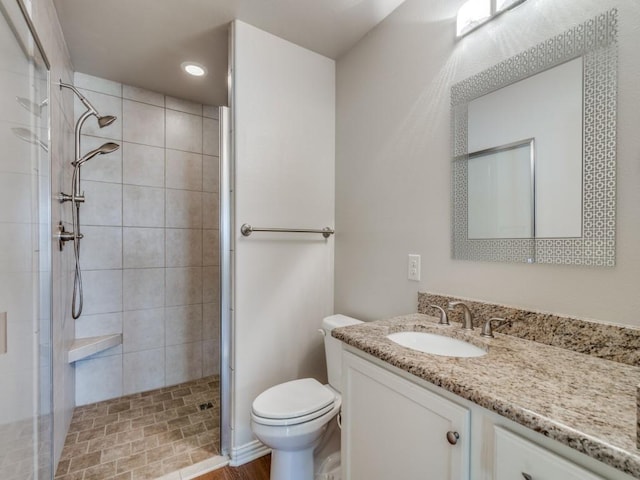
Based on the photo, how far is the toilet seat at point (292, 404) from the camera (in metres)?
1.28

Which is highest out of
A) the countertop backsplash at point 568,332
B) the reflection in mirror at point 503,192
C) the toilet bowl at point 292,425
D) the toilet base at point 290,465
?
the reflection in mirror at point 503,192

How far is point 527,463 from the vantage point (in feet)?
1.92

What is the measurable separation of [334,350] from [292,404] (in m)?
0.38

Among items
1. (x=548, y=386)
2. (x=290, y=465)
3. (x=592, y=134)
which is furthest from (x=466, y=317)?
(x=290, y=465)

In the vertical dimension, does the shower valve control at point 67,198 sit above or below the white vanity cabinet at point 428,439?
above

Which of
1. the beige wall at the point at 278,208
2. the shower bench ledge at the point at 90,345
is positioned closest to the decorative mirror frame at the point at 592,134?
the beige wall at the point at 278,208

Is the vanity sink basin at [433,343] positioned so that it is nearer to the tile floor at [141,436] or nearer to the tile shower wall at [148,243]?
the tile floor at [141,436]

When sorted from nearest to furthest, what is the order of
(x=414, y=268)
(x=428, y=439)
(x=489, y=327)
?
1. (x=428, y=439)
2. (x=489, y=327)
3. (x=414, y=268)

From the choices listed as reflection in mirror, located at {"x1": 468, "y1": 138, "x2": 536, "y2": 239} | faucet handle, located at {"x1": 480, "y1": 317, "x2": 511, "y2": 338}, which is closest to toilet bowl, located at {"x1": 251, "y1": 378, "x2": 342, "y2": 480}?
faucet handle, located at {"x1": 480, "y1": 317, "x2": 511, "y2": 338}

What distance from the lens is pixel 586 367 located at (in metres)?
0.78

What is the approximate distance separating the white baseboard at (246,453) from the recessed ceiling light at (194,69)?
2.42 m

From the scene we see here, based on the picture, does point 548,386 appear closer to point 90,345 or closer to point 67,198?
point 67,198

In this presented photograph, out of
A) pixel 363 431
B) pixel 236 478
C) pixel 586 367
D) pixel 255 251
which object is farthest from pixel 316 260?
pixel 586 367

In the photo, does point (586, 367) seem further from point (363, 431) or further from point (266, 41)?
point (266, 41)
